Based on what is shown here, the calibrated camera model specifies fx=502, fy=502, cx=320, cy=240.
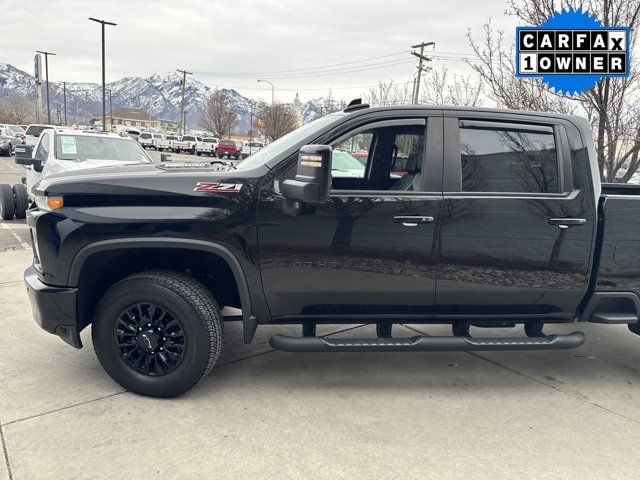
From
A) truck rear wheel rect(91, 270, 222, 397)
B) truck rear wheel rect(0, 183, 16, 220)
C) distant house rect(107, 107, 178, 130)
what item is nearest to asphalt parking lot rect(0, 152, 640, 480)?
truck rear wheel rect(91, 270, 222, 397)

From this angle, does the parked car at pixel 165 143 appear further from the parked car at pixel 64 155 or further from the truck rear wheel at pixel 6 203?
the truck rear wheel at pixel 6 203

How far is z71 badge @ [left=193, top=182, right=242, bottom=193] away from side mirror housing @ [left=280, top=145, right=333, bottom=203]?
0.45m

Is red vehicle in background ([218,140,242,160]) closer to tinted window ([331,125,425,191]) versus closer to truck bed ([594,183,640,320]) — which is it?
tinted window ([331,125,425,191])

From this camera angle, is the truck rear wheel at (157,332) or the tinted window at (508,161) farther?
the tinted window at (508,161)

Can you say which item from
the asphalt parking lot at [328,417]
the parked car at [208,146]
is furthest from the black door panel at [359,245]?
the parked car at [208,146]

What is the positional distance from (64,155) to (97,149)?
1.97 ft

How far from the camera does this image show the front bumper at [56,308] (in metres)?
3.24

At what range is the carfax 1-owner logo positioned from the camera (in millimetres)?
6672

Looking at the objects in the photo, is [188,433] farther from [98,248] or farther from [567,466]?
[567,466]

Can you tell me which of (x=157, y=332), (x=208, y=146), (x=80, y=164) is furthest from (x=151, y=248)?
(x=208, y=146)

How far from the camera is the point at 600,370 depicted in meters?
4.21

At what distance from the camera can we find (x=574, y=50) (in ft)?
22.2

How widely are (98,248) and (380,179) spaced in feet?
6.91

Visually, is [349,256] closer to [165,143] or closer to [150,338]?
[150,338]
